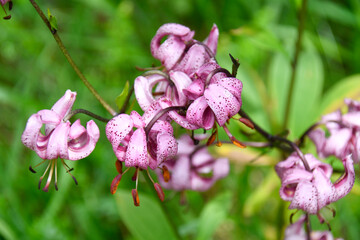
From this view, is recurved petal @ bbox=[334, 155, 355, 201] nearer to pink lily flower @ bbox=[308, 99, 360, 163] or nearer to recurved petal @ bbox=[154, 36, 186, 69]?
pink lily flower @ bbox=[308, 99, 360, 163]

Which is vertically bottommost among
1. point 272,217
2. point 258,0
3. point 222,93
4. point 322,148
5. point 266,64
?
point 272,217

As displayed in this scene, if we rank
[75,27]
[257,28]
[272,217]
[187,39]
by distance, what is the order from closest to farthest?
[187,39], [257,28], [272,217], [75,27]

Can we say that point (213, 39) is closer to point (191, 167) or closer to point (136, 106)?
point (191, 167)

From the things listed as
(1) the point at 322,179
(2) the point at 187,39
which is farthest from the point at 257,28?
(1) the point at 322,179

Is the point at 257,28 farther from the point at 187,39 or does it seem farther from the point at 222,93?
the point at 222,93

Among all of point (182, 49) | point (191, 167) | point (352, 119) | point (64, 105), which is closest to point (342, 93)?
point (352, 119)

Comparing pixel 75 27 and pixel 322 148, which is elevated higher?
pixel 75 27
